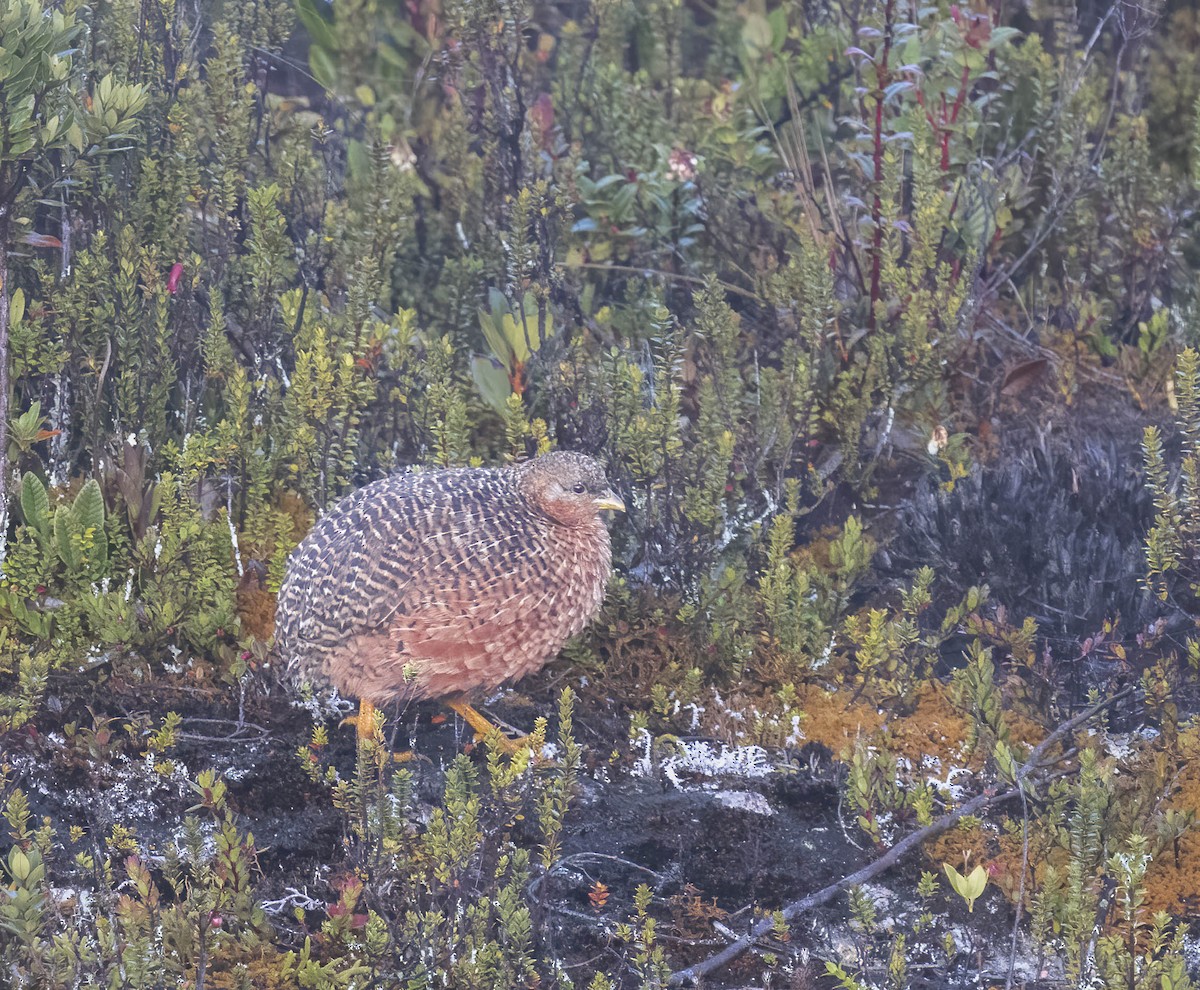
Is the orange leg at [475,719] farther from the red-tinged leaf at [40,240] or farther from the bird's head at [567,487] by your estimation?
the red-tinged leaf at [40,240]

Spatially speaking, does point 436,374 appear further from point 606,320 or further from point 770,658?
point 770,658

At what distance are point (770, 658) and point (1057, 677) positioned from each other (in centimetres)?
87

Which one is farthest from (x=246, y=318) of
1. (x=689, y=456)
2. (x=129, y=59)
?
(x=689, y=456)

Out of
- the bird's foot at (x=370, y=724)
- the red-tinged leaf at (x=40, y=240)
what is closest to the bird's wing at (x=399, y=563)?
the bird's foot at (x=370, y=724)

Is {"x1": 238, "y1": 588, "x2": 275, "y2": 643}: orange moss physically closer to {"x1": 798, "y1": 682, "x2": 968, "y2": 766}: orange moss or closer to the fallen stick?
{"x1": 798, "y1": 682, "x2": 968, "y2": 766}: orange moss

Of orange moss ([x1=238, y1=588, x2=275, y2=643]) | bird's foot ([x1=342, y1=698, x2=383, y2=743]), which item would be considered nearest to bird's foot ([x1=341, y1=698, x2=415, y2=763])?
bird's foot ([x1=342, y1=698, x2=383, y2=743])

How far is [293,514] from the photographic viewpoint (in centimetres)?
488

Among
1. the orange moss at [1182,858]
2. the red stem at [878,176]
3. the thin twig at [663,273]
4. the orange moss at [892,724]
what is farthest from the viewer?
the thin twig at [663,273]

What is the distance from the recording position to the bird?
400 centimetres

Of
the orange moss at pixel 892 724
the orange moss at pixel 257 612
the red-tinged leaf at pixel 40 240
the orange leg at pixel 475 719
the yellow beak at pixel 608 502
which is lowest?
the orange leg at pixel 475 719

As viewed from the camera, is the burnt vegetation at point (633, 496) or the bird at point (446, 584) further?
the bird at point (446, 584)

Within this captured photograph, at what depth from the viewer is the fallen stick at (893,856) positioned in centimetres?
344

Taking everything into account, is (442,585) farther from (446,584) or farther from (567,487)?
(567,487)

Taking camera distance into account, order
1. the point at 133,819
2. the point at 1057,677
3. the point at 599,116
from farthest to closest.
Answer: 1. the point at 599,116
2. the point at 1057,677
3. the point at 133,819
